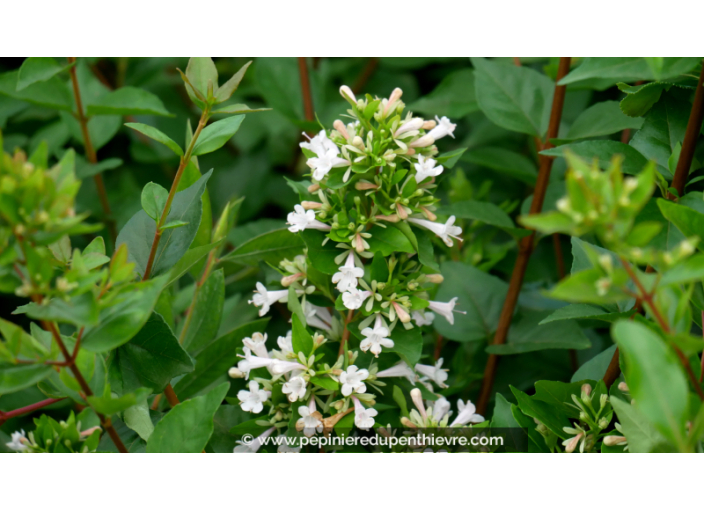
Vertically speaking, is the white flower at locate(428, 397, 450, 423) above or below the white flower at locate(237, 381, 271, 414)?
below

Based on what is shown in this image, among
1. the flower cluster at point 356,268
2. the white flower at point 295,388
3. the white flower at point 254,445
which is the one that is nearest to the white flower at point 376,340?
the flower cluster at point 356,268

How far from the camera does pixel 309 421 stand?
2.83 feet

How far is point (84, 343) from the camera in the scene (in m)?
0.68

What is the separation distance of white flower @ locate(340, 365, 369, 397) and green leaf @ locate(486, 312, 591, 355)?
1.31 ft

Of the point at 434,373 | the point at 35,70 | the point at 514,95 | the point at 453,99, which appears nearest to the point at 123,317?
the point at 434,373

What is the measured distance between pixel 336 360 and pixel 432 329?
1.40 feet

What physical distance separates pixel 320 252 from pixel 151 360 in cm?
29

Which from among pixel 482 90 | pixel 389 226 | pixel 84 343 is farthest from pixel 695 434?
pixel 482 90

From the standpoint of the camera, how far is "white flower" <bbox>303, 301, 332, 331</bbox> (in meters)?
0.96

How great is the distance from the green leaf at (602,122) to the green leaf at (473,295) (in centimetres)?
36

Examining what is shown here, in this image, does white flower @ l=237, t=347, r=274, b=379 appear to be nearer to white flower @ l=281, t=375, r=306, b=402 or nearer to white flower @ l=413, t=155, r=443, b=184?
white flower @ l=281, t=375, r=306, b=402

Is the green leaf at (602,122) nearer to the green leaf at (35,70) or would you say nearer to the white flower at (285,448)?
the white flower at (285,448)

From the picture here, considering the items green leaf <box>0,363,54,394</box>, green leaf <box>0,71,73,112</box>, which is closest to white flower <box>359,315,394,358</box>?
green leaf <box>0,363,54,394</box>

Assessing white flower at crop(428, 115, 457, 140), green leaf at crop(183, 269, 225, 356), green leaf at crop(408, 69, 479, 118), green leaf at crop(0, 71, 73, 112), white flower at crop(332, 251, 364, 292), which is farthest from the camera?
green leaf at crop(408, 69, 479, 118)
